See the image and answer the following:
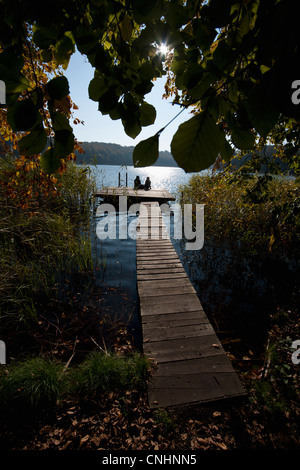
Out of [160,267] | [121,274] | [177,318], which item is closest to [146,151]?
[177,318]

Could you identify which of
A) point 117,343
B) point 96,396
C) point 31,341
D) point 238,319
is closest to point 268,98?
point 96,396

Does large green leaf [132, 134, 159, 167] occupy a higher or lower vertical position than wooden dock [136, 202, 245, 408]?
higher

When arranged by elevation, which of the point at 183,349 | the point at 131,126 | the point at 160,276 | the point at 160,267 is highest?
the point at 131,126

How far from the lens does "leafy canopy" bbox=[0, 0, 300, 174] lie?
0.42 meters

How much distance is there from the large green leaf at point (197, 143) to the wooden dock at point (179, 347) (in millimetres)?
2676

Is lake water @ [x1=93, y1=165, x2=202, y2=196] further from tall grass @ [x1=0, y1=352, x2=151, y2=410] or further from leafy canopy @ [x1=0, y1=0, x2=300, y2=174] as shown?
tall grass @ [x1=0, y1=352, x2=151, y2=410]

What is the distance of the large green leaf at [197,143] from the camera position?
0.42 metres

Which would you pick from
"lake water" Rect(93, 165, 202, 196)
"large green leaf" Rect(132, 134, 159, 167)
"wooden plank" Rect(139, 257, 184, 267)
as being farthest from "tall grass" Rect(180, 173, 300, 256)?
"large green leaf" Rect(132, 134, 159, 167)

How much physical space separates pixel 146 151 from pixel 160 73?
60 cm

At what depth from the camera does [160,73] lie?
0.84 m

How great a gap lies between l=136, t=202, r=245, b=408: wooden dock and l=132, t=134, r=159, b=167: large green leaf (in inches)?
105

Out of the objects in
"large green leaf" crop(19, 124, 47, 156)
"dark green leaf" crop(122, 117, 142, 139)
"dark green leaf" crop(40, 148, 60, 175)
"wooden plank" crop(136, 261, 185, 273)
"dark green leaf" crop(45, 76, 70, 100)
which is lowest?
"wooden plank" crop(136, 261, 185, 273)

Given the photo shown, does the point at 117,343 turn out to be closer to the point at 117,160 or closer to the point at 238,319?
the point at 238,319

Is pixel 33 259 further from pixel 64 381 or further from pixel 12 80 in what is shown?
pixel 12 80
